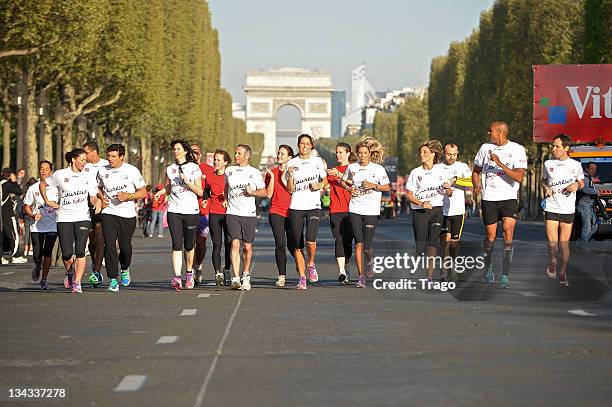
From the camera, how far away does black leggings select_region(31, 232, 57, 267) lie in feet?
67.2

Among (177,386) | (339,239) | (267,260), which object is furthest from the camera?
(267,260)

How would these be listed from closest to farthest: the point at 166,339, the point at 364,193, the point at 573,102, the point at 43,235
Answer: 1. the point at 166,339
2. the point at 364,193
3. the point at 43,235
4. the point at 573,102

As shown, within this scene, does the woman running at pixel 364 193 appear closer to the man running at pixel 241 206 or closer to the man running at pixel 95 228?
the man running at pixel 241 206

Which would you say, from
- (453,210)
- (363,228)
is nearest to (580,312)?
(453,210)

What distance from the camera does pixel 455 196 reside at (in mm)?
19984

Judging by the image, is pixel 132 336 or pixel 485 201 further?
pixel 485 201

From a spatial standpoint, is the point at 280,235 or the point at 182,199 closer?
the point at 182,199

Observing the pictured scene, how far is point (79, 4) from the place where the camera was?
43312 mm

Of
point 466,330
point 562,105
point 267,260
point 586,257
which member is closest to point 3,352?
point 466,330

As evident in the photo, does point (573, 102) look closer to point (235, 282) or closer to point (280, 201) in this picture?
point (280, 201)

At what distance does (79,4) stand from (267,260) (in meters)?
17.1

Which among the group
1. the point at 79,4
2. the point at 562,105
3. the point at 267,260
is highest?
the point at 79,4

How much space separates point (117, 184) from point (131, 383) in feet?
29.6

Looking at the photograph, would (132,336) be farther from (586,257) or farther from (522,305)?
(586,257)
